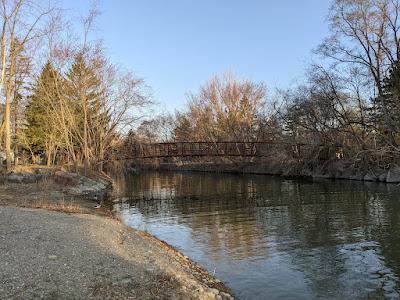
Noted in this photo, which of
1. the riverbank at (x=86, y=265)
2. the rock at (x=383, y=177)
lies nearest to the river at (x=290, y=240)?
the riverbank at (x=86, y=265)

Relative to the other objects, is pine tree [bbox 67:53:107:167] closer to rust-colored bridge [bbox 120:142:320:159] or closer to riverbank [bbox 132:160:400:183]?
rust-colored bridge [bbox 120:142:320:159]

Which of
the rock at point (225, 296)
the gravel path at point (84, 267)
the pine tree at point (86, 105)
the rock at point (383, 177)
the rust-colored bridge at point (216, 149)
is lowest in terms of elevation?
the rock at point (225, 296)

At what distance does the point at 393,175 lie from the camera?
46188 mm

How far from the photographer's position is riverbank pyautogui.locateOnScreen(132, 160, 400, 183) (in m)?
49.1

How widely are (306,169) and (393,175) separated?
57.0ft

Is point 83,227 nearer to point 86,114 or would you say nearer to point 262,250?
point 262,250

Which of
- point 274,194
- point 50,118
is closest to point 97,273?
point 274,194

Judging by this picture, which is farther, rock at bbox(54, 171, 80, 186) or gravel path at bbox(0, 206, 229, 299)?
rock at bbox(54, 171, 80, 186)

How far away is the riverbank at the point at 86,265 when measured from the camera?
9.16m

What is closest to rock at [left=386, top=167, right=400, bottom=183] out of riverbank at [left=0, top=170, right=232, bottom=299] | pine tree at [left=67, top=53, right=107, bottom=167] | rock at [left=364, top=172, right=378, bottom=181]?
rock at [left=364, top=172, right=378, bottom=181]

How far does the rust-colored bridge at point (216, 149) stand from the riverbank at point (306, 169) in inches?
84.9

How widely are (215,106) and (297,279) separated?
69870 mm

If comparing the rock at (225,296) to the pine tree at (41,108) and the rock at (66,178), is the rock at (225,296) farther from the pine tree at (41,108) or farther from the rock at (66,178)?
the pine tree at (41,108)

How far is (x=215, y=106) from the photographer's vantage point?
8200 centimetres
